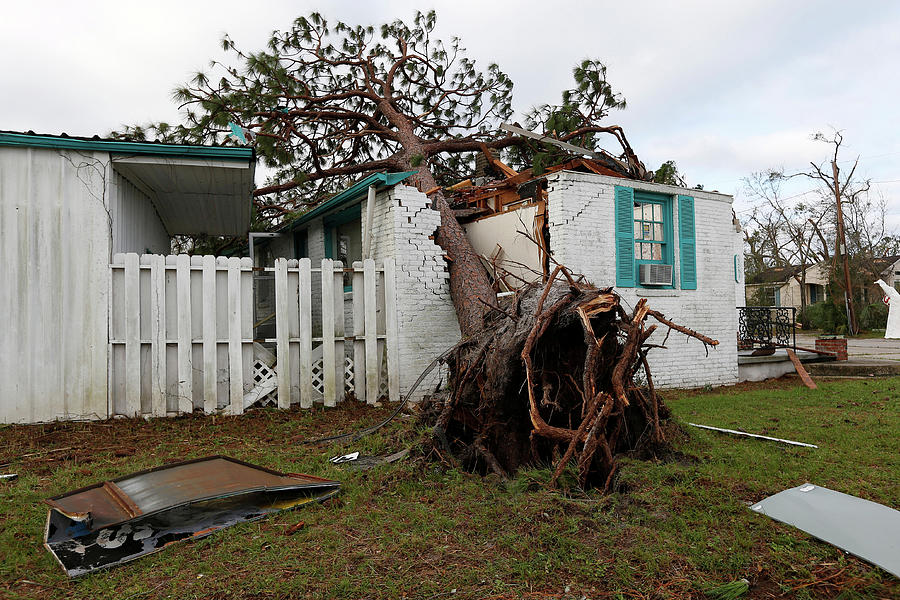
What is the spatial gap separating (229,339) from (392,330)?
220cm

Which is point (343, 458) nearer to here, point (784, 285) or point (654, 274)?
point (654, 274)

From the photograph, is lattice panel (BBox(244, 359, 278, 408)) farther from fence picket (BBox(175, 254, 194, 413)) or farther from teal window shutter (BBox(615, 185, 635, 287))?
teal window shutter (BBox(615, 185, 635, 287))

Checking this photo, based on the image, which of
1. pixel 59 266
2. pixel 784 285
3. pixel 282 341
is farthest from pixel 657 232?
pixel 784 285

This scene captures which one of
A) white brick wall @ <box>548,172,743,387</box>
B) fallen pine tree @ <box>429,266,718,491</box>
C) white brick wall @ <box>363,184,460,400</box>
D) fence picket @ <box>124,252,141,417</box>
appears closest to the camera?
fallen pine tree @ <box>429,266,718,491</box>

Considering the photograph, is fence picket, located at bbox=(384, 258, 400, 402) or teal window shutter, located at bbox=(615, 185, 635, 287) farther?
teal window shutter, located at bbox=(615, 185, 635, 287)

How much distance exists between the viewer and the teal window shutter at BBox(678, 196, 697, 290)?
10.4 meters

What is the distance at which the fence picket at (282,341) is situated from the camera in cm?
766

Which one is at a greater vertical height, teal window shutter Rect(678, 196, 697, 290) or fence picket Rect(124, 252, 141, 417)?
teal window shutter Rect(678, 196, 697, 290)

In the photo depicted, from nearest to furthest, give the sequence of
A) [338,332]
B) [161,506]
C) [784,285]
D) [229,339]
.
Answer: [161,506] → [229,339] → [338,332] → [784,285]

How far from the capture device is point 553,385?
4777mm

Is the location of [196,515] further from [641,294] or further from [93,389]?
[641,294]

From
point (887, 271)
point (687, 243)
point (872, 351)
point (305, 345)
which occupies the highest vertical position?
point (887, 271)

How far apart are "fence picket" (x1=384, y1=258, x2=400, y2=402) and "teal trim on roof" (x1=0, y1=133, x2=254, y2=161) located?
2.44m

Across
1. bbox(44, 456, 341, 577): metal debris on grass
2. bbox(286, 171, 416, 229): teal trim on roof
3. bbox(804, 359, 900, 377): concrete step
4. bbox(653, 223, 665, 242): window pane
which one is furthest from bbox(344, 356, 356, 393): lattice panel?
bbox(804, 359, 900, 377): concrete step
